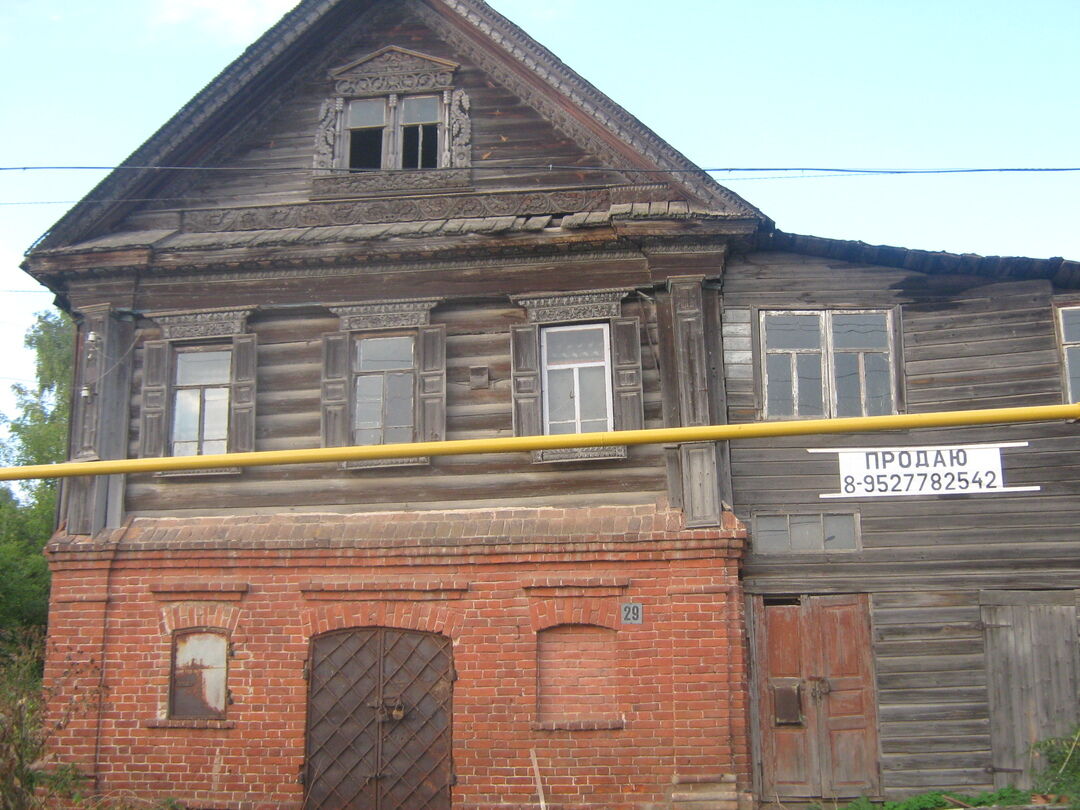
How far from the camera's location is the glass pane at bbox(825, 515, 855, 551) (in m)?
12.3

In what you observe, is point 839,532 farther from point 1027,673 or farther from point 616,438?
point 616,438

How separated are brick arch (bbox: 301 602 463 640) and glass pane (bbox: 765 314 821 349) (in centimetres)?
478

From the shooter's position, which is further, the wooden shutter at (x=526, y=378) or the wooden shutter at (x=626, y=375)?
the wooden shutter at (x=526, y=378)

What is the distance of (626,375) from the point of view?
1268 cm

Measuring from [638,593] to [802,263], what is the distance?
4332 mm

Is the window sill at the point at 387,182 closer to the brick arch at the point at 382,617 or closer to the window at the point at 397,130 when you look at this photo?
the window at the point at 397,130

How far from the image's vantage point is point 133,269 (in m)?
13.6

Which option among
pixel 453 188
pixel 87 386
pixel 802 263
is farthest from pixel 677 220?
pixel 87 386

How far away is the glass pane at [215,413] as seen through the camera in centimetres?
1342

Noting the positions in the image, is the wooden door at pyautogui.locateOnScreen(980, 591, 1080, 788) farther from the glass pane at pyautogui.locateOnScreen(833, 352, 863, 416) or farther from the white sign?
the glass pane at pyautogui.locateOnScreen(833, 352, 863, 416)

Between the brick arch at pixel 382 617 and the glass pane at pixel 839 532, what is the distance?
165 inches

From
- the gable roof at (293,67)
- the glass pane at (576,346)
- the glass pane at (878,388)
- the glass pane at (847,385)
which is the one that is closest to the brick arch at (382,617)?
the glass pane at (576,346)

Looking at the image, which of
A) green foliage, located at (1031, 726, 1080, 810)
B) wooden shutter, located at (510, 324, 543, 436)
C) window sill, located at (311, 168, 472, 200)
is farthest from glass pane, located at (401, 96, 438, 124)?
green foliage, located at (1031, 726, 1080, 810)

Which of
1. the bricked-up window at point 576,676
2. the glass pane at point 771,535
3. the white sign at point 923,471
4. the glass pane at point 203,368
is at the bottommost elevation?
the bricked-up window at point 576,676
